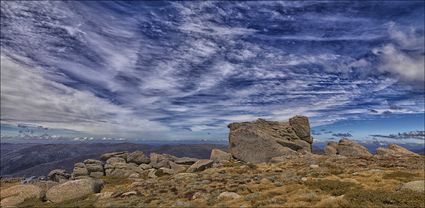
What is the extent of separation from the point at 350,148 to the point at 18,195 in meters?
59.8

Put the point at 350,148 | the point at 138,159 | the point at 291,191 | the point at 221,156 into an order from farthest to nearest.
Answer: the point at 138,159 → the point at 350,148 → the point at 221,156 → the point at 291,191

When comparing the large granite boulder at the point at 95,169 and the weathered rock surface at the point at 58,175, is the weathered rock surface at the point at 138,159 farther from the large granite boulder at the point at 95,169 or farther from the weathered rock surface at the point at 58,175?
the weathered rock surface at the point at 58,175

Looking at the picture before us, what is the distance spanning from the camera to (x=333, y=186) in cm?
2688

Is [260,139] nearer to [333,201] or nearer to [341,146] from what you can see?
[341,146]

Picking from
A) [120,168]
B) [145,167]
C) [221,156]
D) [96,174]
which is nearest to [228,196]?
[221,156]

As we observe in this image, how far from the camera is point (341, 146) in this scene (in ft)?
226

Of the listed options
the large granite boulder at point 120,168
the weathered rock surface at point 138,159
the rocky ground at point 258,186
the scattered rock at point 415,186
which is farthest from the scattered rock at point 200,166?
the scattered rock at point 415,186

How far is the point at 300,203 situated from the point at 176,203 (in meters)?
9.21

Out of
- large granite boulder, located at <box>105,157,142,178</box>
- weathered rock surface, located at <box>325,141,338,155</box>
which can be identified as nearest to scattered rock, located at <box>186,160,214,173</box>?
large granite boulder, located at <box>105,157,142,178</box>

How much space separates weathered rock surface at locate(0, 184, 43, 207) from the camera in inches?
1380

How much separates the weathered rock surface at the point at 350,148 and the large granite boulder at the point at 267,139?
7157 mm

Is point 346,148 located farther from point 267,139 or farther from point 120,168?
point 120,168

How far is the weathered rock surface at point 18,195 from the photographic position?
35062 mm

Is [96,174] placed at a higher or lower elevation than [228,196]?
lower
